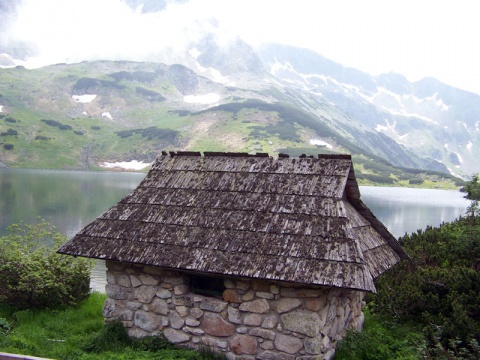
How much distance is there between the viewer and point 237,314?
7.73m

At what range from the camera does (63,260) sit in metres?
12.9

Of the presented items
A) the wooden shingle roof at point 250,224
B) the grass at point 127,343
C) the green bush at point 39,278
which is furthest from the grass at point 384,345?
the green bush at point 39,278

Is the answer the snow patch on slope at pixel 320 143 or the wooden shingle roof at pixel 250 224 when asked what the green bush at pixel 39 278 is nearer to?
the wooden shingle roof at pixel 250 224

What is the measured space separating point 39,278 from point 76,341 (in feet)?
10.7

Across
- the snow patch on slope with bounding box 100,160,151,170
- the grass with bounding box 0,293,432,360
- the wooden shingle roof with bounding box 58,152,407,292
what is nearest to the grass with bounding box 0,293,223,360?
the grass with bounding box 0,293,432,360

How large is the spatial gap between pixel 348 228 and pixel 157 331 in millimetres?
3925

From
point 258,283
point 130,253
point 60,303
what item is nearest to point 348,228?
point 258,283

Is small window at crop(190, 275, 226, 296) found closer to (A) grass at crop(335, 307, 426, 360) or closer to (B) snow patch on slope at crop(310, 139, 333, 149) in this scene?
(A) grass at crop(335, 307, 426, 360)

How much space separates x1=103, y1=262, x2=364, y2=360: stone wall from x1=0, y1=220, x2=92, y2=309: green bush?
12.5 ft

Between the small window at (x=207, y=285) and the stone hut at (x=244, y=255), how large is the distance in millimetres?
20

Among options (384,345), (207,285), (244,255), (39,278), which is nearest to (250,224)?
(244,255)

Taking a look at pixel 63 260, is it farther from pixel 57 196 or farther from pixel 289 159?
pixel 57 196

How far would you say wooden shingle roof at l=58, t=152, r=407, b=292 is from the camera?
731 cm

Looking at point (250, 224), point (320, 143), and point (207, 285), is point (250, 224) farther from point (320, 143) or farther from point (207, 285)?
point (320, 143)
